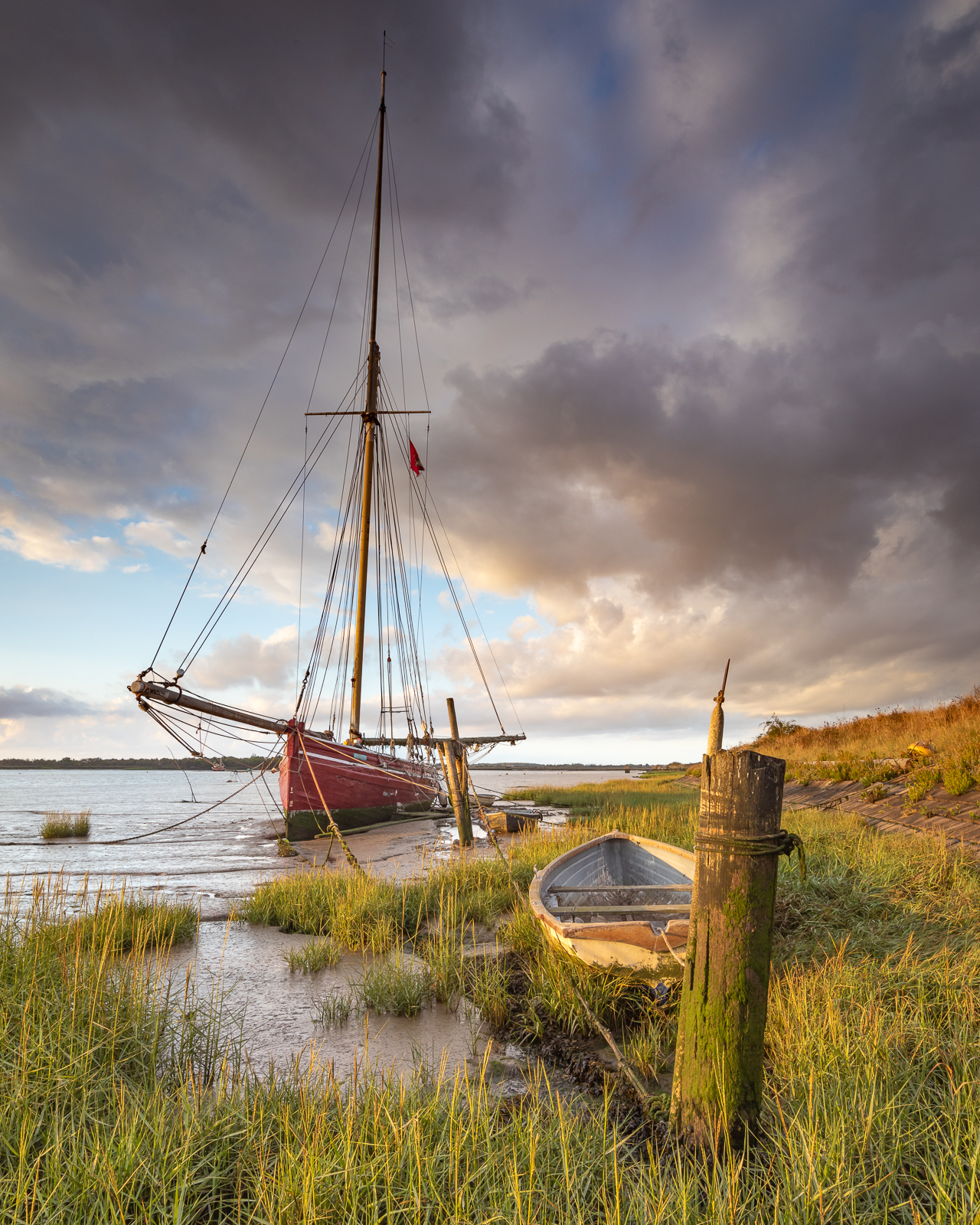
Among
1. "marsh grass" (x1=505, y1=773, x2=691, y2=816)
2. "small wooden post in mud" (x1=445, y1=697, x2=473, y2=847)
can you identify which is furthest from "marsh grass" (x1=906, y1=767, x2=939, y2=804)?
"small wooden post in mud" (x1=445, y1=697, x2=473, y2=847)

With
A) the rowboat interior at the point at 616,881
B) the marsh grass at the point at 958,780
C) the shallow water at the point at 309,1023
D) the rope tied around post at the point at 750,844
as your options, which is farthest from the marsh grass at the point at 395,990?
the marsh grass at the point at 958,780

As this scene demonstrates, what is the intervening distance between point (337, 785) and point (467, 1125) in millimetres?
18301

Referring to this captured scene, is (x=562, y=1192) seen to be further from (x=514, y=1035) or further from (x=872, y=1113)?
(x=514, y=1035)

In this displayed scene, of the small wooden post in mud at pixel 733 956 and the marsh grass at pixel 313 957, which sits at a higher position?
the small wooden post in mud at pixel 733 956

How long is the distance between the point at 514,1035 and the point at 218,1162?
8.56ft

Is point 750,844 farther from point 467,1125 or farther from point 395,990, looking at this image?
point 395,990

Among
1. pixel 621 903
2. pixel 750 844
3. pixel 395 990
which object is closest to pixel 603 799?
pixel 621 903

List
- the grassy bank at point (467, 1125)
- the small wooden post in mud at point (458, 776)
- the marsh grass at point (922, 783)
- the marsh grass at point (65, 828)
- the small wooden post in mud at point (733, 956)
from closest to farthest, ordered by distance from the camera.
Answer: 1. the grassy bank at point (467, 1125)
2. the small wooden post in mud at point (733, 956)
3. the marsh grass at point (922, 783)
4. the small wooden post in mud at point (458, 776)
5. the marsh grass at point (65, 828)

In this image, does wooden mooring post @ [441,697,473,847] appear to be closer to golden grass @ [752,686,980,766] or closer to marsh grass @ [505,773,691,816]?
marsh grass @ [505,773,691,816]

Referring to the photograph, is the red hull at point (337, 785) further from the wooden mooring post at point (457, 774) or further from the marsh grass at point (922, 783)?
the marsh grass at point (922, 783)

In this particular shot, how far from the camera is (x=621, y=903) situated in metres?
7.57

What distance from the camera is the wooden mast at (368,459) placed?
23.5 m

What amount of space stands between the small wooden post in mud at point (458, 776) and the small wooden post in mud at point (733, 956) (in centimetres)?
1099

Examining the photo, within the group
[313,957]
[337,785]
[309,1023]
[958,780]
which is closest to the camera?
[309,1023]
